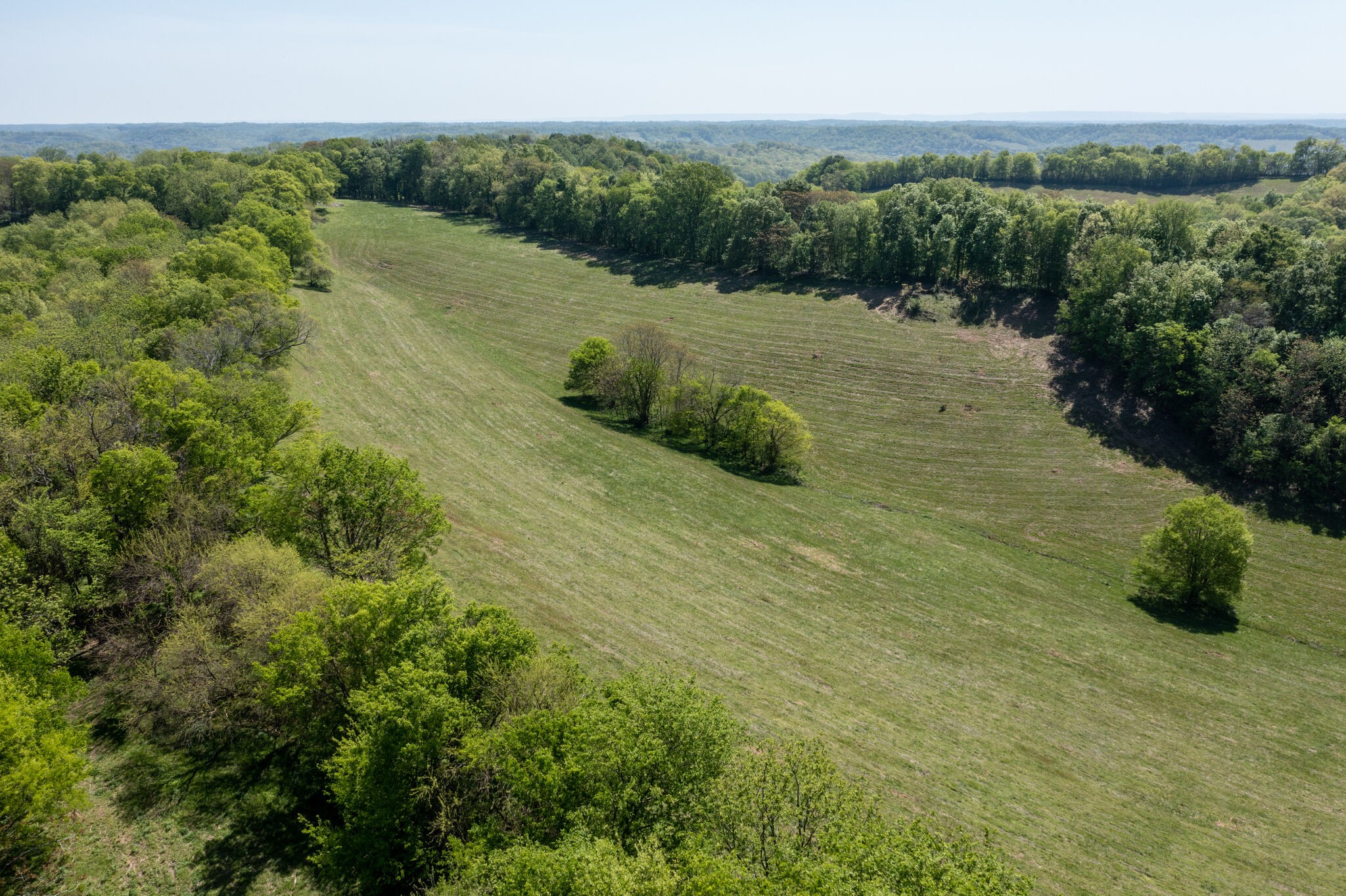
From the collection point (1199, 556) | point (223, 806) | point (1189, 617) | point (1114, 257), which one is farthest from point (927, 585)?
point (1114, 257)

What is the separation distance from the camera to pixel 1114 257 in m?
79.2

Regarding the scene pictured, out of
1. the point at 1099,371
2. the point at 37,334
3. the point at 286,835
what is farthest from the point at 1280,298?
the point at 37,334

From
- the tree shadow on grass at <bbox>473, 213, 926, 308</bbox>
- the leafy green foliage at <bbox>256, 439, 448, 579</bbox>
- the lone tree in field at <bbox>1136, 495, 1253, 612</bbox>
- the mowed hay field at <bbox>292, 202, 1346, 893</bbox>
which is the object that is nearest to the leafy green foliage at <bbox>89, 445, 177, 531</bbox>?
the leafy green foliage at <bbox>256, 439, 448, 579</bbox>

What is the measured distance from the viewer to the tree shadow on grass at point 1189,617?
1922 inches

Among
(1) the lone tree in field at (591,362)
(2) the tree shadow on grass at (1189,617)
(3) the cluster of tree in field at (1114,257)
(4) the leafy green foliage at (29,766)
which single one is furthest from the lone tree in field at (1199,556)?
(4) the leafy green foliage at (29,766)

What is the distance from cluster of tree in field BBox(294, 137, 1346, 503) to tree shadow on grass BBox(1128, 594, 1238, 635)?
2095 cm

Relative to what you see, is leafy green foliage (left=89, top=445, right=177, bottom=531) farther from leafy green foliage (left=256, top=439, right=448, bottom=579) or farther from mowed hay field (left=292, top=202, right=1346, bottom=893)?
mowed hay field (left=292, top=202, right=1346, bottom=893)

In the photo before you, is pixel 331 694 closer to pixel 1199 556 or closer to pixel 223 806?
pixel 223 806

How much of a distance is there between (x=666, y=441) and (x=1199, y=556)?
46479mm

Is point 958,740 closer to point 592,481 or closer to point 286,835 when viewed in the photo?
point 286,835

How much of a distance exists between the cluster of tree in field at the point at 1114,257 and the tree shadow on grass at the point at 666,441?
4394 cm

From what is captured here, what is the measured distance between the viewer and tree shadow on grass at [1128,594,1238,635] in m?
48.8

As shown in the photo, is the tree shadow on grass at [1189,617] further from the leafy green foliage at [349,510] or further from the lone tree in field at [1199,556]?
the leafy green foliage at [349,510]

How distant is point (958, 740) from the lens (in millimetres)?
34812
